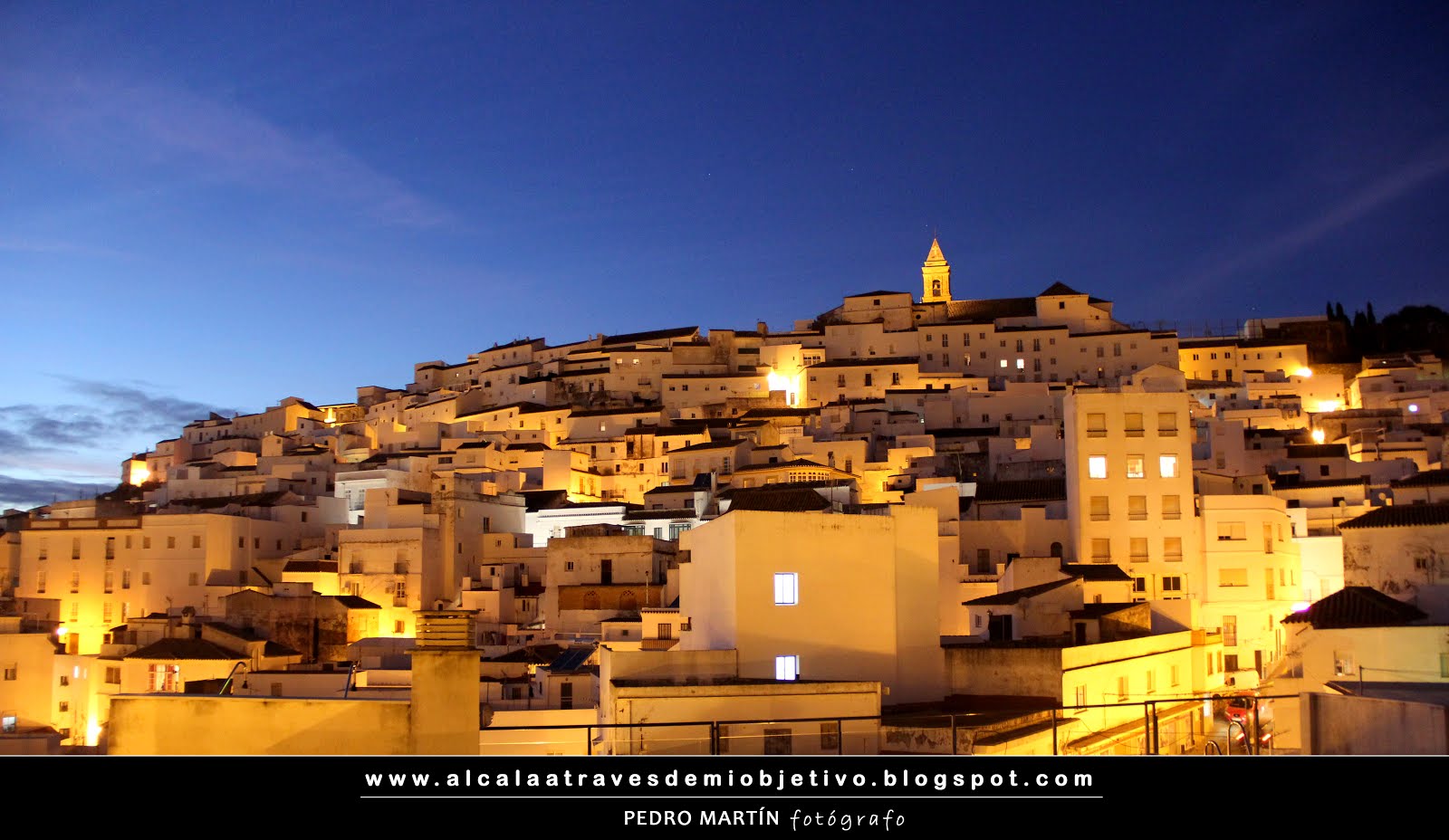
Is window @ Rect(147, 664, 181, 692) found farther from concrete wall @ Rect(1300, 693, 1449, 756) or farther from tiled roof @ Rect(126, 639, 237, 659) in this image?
concrete wall @ Rect(1300, 693, 1449, 756)

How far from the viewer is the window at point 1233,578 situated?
3058 cm

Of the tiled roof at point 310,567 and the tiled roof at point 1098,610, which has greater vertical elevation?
the tiled roof at point 310,567

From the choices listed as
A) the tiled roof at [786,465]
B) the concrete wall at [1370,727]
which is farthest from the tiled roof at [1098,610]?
the tiled roof at [786,465]

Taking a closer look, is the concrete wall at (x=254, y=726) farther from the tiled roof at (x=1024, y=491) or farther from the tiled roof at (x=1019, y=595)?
the tiled roof at (x=1024, y=491)

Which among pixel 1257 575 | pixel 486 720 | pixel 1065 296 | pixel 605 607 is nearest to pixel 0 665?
pixel 605 607

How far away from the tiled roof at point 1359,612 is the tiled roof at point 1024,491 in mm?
10817

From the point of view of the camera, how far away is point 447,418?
70.6 meters

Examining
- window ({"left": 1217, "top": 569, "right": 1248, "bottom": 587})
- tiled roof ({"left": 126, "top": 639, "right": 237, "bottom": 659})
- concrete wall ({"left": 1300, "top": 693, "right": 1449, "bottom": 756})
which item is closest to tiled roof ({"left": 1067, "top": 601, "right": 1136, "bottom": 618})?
window ({"left": 1217, "top": 569, "right": 1248, "bottom": 587})

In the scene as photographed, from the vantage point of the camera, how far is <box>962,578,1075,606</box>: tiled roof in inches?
1027

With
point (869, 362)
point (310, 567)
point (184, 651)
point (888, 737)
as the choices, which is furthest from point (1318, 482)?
point (184, 651)

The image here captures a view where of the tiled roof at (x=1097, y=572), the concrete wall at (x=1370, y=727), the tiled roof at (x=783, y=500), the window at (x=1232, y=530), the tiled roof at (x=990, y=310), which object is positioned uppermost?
the tiled roof at (x=990, y=310)

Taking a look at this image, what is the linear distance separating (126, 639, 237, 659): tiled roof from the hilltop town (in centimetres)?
14
